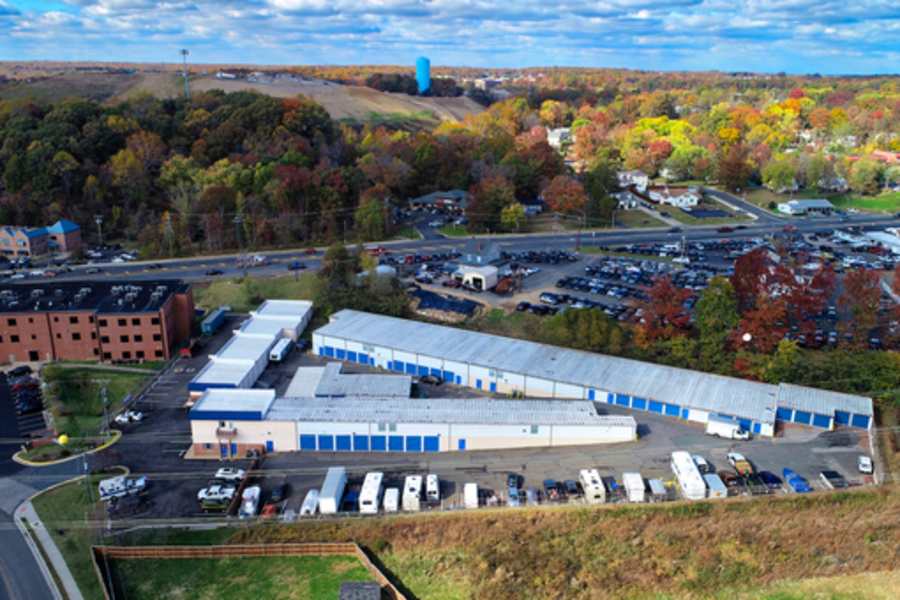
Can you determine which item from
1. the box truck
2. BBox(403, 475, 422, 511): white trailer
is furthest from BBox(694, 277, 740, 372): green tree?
BBox(403, 475, 422, 511): white trailer

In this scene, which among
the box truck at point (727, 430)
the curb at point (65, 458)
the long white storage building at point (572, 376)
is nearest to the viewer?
the curb at point (65, 458)

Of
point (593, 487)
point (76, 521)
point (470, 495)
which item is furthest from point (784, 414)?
point (76, 521)

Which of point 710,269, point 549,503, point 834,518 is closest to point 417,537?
point 549,503

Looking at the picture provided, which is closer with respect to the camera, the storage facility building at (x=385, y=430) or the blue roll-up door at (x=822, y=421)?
the storage facility building at (x=385, y=430)

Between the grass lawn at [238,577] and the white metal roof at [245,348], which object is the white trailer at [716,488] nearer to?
the grass lawn at [238,577]

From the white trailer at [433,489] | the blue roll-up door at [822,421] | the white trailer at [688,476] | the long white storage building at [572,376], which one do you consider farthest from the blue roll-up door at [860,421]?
the white trailer at [433,489]

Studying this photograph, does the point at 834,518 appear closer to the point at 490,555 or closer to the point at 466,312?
the point at 490,555
